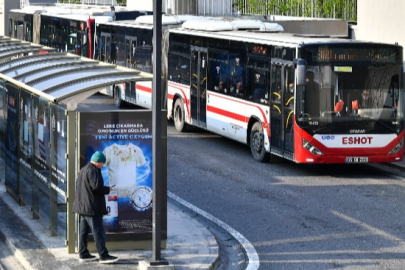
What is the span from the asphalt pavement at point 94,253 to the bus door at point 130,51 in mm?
14586

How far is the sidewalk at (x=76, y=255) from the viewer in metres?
12.6

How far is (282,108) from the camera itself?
2034 cm

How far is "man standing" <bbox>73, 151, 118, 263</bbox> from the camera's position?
12336 millimetres

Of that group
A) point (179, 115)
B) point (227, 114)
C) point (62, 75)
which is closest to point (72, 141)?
point (62, 75)

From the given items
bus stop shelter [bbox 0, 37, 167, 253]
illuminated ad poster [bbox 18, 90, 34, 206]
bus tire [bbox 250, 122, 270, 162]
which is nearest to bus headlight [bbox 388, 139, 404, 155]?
bus tire [bbox 250, 122, 270, 162]

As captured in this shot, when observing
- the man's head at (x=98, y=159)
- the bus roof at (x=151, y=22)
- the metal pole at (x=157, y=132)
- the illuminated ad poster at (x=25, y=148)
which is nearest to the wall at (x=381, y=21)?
the bus roof at (x=151, y=22)

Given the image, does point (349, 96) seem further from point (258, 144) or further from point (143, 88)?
point (143, 88)

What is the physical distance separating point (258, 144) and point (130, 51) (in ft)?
32.6

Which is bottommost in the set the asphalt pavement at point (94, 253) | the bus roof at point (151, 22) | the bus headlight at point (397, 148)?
the asphalt pavement at point (94, 253)

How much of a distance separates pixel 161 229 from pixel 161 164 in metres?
0.93

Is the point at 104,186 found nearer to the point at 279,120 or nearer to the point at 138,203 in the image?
the point at 138,203

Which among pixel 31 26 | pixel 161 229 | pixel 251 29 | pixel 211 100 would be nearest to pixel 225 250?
pixel 161 229

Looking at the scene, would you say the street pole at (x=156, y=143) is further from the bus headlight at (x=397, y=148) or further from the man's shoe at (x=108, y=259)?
the bus headlight at (x=397, y=148)

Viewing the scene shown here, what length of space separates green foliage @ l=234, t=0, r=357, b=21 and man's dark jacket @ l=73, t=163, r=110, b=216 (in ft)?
76.4
